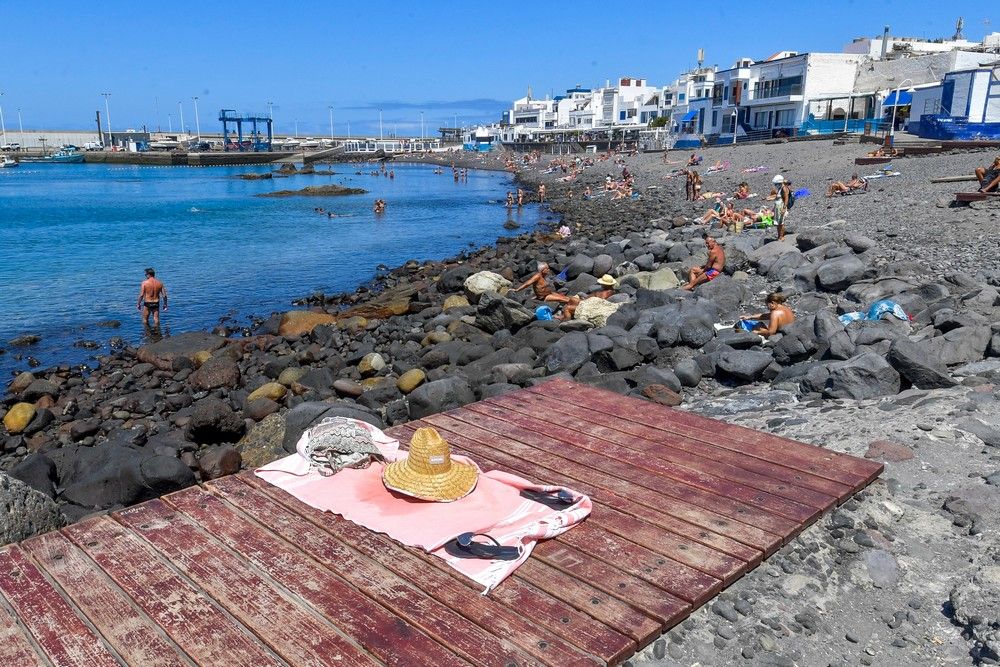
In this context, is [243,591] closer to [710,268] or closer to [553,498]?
[553,498]

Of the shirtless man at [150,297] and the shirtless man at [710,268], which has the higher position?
the shirtless man at [710,268]

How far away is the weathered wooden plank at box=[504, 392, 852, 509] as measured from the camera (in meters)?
5.09

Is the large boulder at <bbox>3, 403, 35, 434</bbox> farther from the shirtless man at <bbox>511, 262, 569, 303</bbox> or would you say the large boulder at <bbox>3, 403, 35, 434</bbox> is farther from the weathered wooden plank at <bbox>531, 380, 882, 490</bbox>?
the shirtless man at <bbox>511, 262, 569, 303</bbox>

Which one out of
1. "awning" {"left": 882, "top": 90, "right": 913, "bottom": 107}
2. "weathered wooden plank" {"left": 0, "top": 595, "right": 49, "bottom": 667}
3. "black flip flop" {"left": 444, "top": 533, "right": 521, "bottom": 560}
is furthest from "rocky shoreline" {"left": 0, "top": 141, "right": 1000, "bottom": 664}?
"awning" {"left": 882, "top": 90, "right": 913, "bottom": 107}

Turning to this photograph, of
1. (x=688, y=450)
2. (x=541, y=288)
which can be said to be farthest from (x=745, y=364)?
(x=541, y=288)

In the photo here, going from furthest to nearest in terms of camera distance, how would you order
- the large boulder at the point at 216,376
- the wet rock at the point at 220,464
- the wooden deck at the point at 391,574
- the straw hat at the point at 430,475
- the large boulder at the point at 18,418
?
the large boulder at the point at 216,376
the large boulder at the point at 18,418
the wet rock at the point at 220,464
the straw hat at the point at 430,475
the wooden deck at the point at 391,574

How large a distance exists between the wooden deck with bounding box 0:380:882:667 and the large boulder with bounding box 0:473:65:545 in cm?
52

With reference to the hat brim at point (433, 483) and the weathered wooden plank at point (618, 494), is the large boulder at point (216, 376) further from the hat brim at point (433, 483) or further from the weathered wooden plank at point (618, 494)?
the hat brim at point (433, 483)

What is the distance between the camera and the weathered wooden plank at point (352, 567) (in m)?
3.49

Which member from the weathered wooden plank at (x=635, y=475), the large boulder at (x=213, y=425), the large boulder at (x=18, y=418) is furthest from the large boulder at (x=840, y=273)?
the large boulder at (x=18, y=418)

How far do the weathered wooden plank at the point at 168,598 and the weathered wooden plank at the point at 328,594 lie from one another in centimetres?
16

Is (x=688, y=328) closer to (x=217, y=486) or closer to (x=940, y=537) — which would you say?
(x=940, y=537)

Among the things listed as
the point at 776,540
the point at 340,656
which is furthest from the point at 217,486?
the point at 776,540

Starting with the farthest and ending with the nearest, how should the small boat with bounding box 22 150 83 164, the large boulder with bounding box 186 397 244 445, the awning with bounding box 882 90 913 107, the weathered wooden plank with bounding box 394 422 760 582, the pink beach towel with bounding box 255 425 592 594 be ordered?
the small boat with bounding box 22 150 83 164 < the awning with bounding box 882 90 913 107 < the large boulder with bounding box 186 397 244 445 < the pink beach towel with bounding box 255 425 592 594 < the weathered wooden plank with bounding box 394 422 760 582
